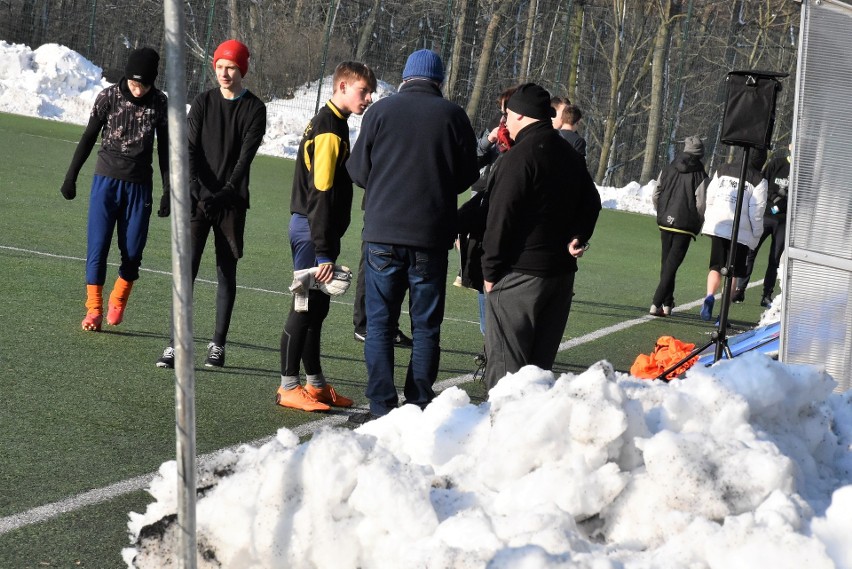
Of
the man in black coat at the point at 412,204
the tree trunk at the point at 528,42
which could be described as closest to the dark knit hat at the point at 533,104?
the man in black coat at the point at 412,204

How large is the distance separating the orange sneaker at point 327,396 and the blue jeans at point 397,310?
558mm

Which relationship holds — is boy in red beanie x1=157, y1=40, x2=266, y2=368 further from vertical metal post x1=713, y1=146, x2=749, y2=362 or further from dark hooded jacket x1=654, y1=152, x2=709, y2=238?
dark hooded jacket x1=654, y1=152, x2=709, y2=238

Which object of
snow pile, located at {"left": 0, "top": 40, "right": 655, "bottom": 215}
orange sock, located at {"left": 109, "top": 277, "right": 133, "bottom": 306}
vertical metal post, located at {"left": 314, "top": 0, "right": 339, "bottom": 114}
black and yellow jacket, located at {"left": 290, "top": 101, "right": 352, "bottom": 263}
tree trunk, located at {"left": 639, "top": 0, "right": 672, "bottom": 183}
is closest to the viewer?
black and yellow jacket, located at {"left": 290, "top": 101, "right": 352, "bottom": 263}

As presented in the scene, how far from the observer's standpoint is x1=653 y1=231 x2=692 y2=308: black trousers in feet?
42.5

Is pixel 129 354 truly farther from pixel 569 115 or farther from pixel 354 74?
pixel 569 115

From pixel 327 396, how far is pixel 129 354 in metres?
1.48

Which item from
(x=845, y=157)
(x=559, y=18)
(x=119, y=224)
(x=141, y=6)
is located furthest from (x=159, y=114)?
(x=141, y=6)

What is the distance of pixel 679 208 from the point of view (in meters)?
13.3

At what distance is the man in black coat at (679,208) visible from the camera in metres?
13.0

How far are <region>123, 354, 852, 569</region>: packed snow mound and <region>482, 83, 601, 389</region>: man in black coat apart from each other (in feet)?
7.62

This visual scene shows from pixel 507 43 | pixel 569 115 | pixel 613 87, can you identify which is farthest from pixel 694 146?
pixel 613 87

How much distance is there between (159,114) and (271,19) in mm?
25768

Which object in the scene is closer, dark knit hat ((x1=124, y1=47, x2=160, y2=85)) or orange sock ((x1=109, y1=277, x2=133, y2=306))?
dark knit hat ((x1=124, y1=47, x2=160, y2=85))

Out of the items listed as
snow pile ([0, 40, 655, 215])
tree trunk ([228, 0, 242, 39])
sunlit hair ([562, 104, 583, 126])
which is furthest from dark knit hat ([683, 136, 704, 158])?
tree trunk ([228, 0, 242, 39])
